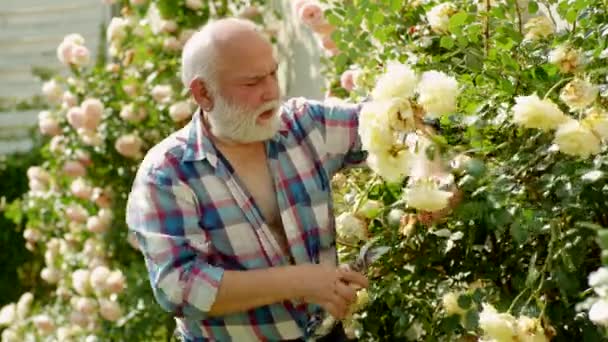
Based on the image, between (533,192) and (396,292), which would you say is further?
(396,292)

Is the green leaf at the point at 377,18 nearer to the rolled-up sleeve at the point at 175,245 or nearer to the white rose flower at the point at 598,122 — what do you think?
the rolled-up sleeve at the point at 175,245

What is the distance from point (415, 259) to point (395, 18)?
0.77m

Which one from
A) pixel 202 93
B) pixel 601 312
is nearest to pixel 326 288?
pixel 202 93

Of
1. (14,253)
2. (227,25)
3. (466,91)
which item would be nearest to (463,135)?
(466,91)

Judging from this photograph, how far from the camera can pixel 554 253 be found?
2.61m

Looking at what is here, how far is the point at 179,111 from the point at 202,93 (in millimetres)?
2717

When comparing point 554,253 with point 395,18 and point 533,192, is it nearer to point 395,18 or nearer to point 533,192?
point 533,192

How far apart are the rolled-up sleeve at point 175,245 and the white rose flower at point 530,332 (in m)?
0.78

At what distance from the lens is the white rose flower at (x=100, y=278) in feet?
19.0

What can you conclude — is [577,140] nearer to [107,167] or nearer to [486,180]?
[486,180]

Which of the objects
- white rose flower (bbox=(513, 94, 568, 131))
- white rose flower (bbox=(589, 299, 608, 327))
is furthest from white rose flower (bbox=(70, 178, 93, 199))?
white rose flower (bbox=(589, 299, 608, 327))

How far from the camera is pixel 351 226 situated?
3.11 m

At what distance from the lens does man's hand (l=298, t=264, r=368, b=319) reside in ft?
9.54

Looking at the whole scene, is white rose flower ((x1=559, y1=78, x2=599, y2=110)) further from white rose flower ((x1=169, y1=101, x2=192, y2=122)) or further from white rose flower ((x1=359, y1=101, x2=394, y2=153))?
white rose flower ((x1=169, y1=101, x2=192, y2=122))
